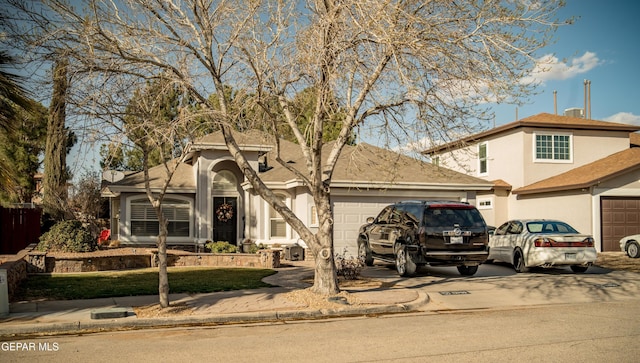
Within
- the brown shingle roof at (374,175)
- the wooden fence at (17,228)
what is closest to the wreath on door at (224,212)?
the brown shingle roof at (374,175)

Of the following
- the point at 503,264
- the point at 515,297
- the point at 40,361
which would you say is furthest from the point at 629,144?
the point at 40,361

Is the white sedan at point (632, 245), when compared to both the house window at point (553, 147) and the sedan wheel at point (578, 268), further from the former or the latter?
the house window at point (553, 147)

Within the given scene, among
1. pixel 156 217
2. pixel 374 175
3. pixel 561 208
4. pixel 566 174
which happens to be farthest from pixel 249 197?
pixel 566 174

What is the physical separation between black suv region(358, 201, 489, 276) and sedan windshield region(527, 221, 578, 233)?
2801mm

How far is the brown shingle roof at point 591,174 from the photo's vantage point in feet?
80.0

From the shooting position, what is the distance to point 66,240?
19.2m

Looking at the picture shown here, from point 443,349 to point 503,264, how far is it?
43.7 feet

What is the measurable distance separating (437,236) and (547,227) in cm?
497

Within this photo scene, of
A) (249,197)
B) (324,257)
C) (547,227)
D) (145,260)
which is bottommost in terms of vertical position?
(145,260)

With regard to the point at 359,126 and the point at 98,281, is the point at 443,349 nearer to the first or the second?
the point at 359,126

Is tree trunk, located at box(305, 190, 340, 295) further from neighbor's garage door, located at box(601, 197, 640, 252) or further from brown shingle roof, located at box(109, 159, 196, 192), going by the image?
neighbor's garage door, located at box(601, 197, 640, 252)

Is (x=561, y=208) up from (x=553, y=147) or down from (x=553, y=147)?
down

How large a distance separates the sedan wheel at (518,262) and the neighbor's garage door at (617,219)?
884 cm

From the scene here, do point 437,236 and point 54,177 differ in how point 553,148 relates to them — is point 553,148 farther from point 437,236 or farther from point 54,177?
point 54,177
